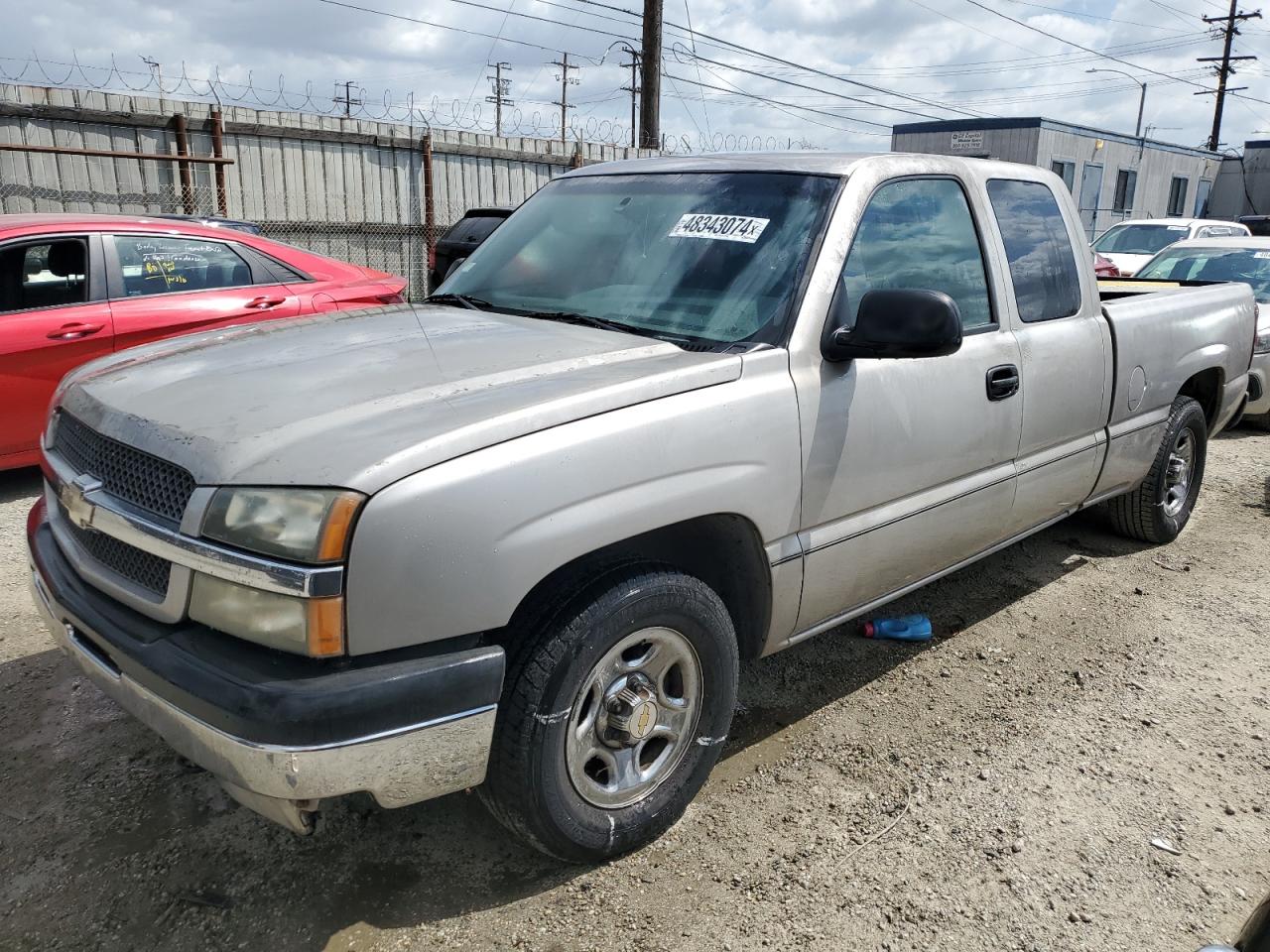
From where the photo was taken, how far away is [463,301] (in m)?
3.58

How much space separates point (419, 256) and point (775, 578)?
39.3ft

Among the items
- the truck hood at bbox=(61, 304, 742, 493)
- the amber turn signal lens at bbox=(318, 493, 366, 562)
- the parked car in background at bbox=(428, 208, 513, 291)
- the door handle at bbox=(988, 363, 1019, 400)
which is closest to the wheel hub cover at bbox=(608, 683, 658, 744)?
the truck hood at bbox=(61, 304, 742, 493)

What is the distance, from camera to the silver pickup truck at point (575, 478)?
205 cm

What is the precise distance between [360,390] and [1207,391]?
4.82m

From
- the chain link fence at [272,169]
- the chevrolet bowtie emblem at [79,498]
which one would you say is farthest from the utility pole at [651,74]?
the chevrolet bowtie emblem at [79,498]

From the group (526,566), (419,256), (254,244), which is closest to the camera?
(526,566)

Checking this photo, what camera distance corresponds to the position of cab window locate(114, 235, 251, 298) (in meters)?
5.93

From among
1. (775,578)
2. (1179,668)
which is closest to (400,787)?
(775,578)

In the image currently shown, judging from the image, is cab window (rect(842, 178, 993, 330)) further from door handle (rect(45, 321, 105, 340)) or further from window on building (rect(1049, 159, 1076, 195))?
window on building (rect(1049, 159, 1076, 195))

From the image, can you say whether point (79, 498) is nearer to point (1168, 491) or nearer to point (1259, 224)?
point (1168, 491)

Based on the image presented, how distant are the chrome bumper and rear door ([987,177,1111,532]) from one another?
8.13ft

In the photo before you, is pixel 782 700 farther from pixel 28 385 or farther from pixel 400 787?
pixel 28 385

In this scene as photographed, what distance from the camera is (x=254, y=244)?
257 inches

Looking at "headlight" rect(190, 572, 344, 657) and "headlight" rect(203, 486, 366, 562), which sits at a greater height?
"headlight" rect(203, 486, 366, 562)
